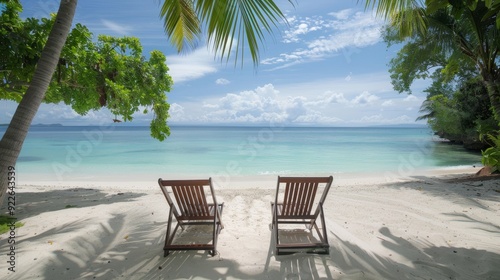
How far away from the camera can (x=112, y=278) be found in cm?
285

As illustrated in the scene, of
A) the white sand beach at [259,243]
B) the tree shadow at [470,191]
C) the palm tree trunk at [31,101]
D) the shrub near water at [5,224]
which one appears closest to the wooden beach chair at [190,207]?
the white sand beach at [259,243]

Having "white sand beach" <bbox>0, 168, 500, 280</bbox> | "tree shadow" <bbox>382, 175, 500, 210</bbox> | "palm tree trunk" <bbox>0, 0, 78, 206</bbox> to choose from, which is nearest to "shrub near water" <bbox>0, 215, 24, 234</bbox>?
"white sand beach" <bbox>0, 168, 500, 280</bbox>

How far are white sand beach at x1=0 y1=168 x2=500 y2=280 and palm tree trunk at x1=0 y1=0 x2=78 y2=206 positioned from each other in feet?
3.40

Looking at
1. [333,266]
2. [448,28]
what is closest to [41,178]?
[333,266]

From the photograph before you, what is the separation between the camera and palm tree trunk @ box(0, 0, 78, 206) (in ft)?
9.37

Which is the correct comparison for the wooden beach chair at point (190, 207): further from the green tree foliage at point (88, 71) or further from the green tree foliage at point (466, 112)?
the green tree foliage at point (466, 112)

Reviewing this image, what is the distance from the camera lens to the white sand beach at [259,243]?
2971mm

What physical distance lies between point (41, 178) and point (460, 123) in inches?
1141

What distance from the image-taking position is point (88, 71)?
20.3ft

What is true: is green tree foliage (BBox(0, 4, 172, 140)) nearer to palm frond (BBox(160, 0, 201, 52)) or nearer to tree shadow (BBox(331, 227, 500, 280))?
palm frond (BBox(160, 0, 201, 52))

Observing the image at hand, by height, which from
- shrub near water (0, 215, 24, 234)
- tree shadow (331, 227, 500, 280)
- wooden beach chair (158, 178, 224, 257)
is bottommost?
tree shadow (331, 227, 500, 280)

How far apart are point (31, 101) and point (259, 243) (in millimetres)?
3281

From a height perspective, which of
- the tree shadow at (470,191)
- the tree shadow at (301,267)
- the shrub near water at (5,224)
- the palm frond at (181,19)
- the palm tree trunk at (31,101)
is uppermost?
the palm frond at (181,19)

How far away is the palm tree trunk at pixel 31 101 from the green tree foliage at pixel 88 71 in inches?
80.2
